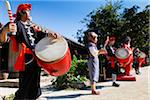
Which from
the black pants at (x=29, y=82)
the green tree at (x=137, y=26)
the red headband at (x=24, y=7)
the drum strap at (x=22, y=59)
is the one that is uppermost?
the green tree at (x=137, y=26)

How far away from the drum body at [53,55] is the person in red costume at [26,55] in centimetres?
9

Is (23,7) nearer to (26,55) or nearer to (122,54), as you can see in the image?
(26,55)

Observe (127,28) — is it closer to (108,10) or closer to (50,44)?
(108,10)

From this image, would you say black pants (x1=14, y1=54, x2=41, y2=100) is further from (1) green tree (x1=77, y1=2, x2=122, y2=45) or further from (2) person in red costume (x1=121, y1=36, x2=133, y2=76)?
(1) green tree (x1=77, y1=2, x2=122, y2=45)

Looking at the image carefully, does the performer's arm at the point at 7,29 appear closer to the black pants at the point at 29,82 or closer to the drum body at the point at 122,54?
the black pants at the point at 29,82

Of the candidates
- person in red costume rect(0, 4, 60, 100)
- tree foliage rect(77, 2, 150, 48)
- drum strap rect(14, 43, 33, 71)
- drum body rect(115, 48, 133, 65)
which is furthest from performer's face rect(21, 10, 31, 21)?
tree foliage rect(77, 2, 150, 48)

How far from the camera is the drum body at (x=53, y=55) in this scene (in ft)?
16.3

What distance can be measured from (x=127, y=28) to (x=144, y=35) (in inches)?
59.7

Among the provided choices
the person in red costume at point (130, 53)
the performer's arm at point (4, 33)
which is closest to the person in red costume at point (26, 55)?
→ the performer's arm at point (4, 33)

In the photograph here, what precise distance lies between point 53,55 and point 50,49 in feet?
0.58

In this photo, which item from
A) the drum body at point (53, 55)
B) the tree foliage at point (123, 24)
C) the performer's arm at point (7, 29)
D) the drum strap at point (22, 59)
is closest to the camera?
the performer's arm at point (7, 29)

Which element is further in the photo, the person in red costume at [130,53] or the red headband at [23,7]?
the person in red costume at [130,53]

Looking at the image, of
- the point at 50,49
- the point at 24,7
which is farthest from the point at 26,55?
the point at 24,7

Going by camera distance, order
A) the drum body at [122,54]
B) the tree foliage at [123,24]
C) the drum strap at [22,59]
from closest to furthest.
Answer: the drum strap at [22,59] → the drum body at [122,54] → the tree foliage at [123,24]
